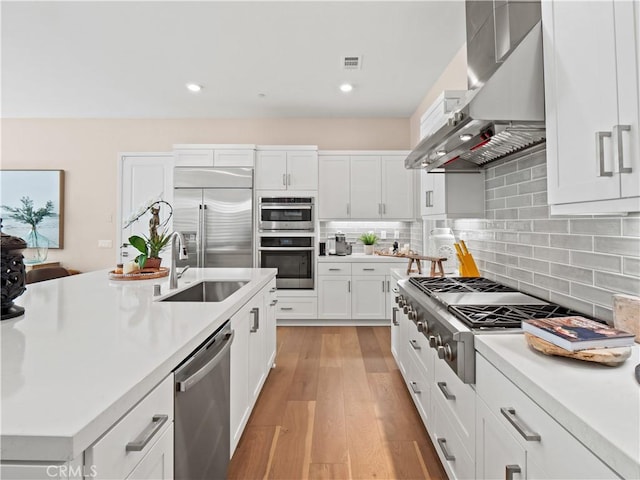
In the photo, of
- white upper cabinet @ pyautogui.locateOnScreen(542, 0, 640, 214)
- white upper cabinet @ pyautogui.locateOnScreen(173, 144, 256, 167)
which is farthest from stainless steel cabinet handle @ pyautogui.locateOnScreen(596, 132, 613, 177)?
white upper cabinet @ pyautogui.locateOnScreen(173, 144, 256, 167)

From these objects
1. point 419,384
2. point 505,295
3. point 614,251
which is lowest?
point 419,384

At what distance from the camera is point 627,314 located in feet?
3.68

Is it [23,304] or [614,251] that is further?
[23,304]

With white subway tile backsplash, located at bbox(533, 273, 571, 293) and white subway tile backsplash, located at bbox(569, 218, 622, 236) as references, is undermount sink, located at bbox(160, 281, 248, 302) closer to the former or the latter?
white subway tile backsplash, located at bbox(533, 273, 571, 293)

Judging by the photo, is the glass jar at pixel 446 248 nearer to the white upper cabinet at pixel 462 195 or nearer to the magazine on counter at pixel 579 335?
the white upper cabinet at pixel 462 195

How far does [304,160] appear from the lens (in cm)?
451

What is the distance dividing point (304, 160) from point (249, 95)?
1066mm

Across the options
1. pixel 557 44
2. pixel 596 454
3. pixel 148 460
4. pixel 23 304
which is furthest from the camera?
pixel 23 304

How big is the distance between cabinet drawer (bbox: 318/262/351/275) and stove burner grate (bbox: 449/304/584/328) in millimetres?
2890

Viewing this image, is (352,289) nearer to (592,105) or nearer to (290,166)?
(290,166)

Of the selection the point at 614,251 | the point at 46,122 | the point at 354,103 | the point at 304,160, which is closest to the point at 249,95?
the point at 304,160

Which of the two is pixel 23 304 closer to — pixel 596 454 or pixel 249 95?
pixel 596 454

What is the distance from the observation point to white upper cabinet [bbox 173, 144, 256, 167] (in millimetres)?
4449

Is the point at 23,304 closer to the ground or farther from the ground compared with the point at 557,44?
closer to the ground
